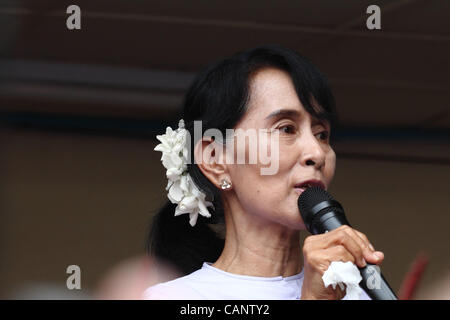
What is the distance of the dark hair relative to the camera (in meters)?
1.41

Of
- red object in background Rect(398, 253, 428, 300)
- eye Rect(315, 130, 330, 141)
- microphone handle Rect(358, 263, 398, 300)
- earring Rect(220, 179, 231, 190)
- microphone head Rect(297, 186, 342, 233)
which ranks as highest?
eye Rect(315, 130, 330, 141)

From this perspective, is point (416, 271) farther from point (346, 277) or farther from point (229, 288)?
point (346, 277)

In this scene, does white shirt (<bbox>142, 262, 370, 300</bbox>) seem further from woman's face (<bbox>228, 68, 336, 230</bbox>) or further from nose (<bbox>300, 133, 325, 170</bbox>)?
nose (<bbox>300, 133, 325, 170</bbox>)

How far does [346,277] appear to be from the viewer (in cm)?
113

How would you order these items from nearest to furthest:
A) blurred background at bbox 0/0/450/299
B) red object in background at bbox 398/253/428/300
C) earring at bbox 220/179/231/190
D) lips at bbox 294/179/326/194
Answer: lips at bbox 294/179/326/194 → earring at bbox 220/179/231/190 → blurred background at bbox 0/0/450/299 → red object in background at bbox 398/253/428/300

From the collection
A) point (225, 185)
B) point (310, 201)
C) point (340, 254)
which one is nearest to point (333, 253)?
point (340, 254)

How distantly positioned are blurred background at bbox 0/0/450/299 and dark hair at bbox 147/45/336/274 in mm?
901

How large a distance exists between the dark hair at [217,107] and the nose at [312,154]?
0.06m

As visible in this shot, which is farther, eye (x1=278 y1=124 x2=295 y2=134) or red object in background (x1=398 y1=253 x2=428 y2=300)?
red object in background (x1=398 y1=253 x2=428 y2=300)

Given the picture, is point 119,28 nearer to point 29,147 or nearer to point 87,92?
point 87,92

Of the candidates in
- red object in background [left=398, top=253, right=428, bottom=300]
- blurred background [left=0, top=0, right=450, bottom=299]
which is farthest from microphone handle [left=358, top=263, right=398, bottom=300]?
red object in background [left=398, top=253, right=428, bottom=300]

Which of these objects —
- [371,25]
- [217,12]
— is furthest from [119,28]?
[371,25]

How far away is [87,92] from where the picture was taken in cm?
286

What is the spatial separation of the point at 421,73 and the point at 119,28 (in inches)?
38.0
